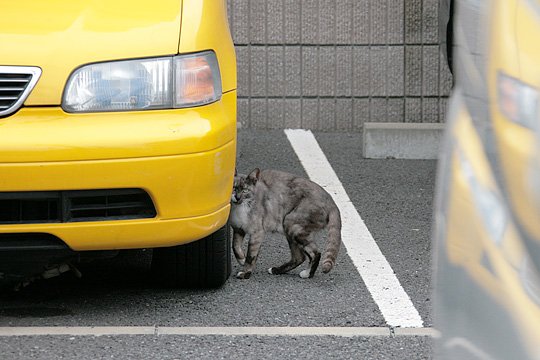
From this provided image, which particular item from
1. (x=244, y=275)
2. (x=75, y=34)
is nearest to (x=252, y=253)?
(x=244, y=275)

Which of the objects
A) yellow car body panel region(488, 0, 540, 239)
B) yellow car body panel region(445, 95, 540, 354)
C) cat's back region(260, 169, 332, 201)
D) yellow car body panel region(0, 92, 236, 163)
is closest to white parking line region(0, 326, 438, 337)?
yellow car body panel region(0, 92, 236, 163)

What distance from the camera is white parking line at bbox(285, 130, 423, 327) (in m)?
4.89

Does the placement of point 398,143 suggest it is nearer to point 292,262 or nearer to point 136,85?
point 292,262

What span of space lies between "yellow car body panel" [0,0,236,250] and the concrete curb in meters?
3.88

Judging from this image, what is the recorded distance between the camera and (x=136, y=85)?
14.9 feet

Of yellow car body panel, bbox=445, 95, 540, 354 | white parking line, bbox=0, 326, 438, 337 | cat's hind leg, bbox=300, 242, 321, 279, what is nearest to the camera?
yellow car body panel, bbox=445, 95, 540, 354

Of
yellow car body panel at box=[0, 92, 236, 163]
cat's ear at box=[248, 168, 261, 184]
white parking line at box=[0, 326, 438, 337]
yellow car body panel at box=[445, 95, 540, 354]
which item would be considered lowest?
white parking line at box=[0, 326, 438, 337]

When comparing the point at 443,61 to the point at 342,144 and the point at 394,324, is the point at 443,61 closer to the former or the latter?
the point at 342,144

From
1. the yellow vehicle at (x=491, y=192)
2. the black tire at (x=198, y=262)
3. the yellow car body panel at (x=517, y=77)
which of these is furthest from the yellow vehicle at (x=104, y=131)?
the yellow car body panel at (x=517, y=77)

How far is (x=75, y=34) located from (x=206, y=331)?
124 cm

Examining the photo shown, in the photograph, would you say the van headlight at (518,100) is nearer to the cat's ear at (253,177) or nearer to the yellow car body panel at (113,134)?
the yellow car body panel at (113,134)

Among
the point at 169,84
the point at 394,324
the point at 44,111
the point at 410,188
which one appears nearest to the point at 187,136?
the point at 169,84

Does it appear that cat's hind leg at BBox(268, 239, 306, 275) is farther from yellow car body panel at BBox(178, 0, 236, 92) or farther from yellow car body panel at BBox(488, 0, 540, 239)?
yellow car body panel at BBox(488, 0, 540, 239)

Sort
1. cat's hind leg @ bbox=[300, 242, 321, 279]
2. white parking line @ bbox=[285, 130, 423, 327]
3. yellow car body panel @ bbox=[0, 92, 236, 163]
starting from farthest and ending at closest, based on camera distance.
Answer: cat's hind leg @ bbox=[300, 242, 321, 279] → white parking line @ bbox=[285, 130, 423, 327] → yellow car body panel @ bbox=[0, 92, 236, 163]
